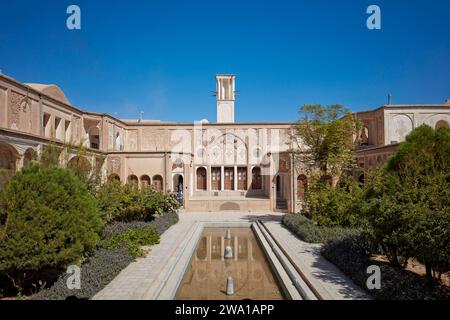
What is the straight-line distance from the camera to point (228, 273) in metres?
8.55

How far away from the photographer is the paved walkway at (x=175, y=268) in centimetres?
623

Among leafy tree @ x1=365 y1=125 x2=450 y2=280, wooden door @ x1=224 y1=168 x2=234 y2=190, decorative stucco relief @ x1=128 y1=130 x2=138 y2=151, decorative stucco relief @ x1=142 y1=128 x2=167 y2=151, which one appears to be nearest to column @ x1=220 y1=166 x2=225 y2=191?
wooden door @ x1=224 y1=168 x2=234 y2=190

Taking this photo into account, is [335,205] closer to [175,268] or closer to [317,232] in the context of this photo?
[317,232]

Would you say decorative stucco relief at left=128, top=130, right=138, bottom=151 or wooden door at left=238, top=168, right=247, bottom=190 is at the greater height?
decorative stucco relief at left=128, top=130, right=138, bottom=151

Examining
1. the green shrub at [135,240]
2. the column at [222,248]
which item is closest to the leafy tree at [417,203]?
the column at [222,248]

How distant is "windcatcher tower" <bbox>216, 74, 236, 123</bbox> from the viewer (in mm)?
29297

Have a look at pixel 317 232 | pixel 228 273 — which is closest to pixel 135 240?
pixel 228 273

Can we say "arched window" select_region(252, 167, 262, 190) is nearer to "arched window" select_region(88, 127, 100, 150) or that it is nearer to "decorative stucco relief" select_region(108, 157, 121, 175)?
"decorative stucco relief" select_region(108, 157, 121, 175)

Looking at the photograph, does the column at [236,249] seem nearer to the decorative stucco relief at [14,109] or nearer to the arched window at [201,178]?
the decorative stucco relief at [14,109]

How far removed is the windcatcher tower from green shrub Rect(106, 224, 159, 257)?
64.1 ft

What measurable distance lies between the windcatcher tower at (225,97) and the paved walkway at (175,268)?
58.8ft

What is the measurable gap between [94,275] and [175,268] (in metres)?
2.27

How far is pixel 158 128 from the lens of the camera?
2667 centimetres
